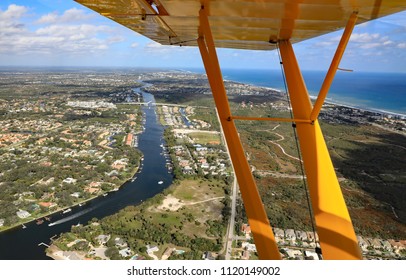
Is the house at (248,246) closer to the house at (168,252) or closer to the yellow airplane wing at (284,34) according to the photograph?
the house at (168,252)

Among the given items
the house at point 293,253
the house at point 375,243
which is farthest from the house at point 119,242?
the house at point 375,243

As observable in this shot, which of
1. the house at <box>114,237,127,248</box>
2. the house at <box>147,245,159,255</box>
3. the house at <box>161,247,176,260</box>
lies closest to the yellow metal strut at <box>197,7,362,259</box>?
the house at <box>161,247,176,260</box>

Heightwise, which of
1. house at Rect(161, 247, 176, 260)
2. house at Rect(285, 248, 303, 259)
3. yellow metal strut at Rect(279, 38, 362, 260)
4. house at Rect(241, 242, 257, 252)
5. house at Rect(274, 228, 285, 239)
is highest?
yellow metal strut at Rect(279, 38, 362, 260)

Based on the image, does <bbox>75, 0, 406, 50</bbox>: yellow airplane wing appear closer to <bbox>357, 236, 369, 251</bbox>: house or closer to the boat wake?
<bbox>357, 236, 369, 251</bbox>: house

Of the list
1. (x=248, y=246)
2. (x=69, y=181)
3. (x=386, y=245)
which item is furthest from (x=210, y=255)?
(x=69, y=181)

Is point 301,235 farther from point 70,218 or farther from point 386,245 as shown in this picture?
point 70,218

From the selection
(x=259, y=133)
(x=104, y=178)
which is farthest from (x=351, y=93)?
(x=104, y=178)
